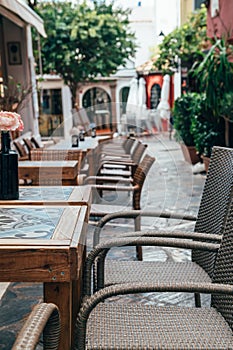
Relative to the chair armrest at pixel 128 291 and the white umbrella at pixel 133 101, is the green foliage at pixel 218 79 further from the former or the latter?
the white umbrella at pixel 133 101

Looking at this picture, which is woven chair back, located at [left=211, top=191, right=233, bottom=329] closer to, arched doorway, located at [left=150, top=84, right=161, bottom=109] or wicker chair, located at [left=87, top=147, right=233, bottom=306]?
wicker chair, located at [left=87, top=147, right=233, bottom=306]

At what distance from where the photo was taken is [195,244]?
202 centimetres

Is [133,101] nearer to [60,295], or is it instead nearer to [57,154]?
[57,154]

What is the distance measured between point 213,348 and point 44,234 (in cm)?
76

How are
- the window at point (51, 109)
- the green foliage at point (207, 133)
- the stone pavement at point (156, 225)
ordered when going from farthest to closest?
the window at point (51, 109)
the green foliage at point (207, 133)
the stone pavement at point (156, 225)

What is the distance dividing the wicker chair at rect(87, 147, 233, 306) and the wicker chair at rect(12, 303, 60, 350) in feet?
2.59

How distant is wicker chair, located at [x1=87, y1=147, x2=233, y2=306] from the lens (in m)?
2.13

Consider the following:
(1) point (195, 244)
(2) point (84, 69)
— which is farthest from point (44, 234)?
(2) point (84, 69)

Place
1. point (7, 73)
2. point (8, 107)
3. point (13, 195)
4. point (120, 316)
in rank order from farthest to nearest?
point (7, 73)
point (8, 107)
point (13, 195)
point (120, 316)

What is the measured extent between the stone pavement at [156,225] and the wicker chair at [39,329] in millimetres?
1201

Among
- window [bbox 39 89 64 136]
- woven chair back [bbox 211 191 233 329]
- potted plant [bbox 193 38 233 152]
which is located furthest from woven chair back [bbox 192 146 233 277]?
window [bbox 39 89 64 136]

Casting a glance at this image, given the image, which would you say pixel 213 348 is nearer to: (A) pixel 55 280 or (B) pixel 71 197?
(A) pixel 55 280

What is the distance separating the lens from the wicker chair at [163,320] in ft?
5.11

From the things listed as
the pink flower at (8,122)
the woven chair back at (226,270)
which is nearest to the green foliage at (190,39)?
the pink flower at (8,122)
